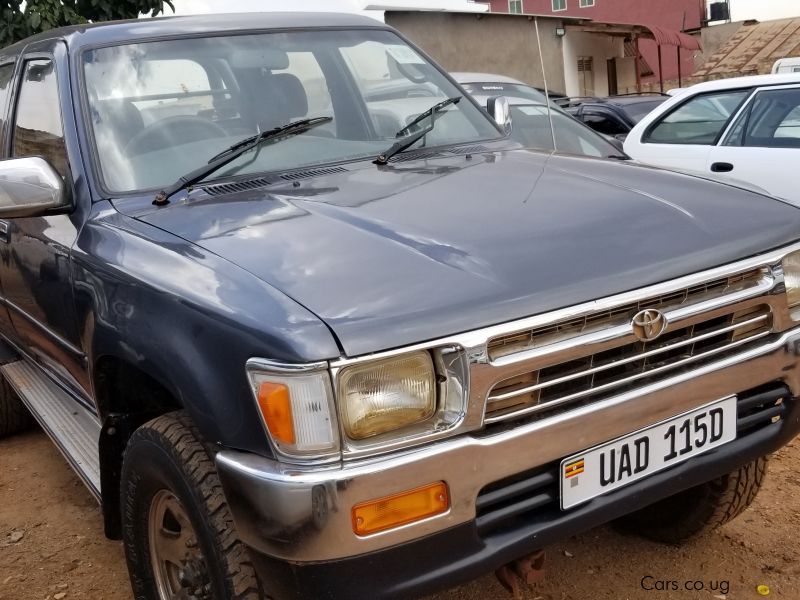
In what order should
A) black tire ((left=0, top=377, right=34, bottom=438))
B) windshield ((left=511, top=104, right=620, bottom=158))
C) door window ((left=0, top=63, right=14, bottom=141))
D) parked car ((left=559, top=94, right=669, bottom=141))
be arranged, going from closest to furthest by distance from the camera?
door window ((left=0, top=63, right=14, bottom=141)) < black tire ((left=0, top=377, right=34, bottom=438)) < windshield ((left=511, top=104, right=620, bottom=158)) < parked car ((left=559, top=94, right=669, bottom=141))

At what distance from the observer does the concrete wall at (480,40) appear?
20.4m

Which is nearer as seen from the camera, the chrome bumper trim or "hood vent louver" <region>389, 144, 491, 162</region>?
the chrome bumper trim

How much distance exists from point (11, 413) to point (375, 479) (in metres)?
3.48

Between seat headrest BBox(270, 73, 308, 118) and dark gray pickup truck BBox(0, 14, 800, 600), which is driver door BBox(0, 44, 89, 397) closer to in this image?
dark gray pickup truck BBox(0, 14, 800, 600)

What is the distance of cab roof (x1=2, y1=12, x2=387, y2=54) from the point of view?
10.2 ft

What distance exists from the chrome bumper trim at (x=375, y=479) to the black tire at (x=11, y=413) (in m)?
3.12

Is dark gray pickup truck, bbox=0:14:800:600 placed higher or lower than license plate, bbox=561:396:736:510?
higher

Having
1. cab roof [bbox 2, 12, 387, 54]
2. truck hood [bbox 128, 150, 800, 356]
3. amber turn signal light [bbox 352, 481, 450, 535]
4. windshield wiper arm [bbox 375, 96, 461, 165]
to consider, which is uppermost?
cab roof [bbox 2, 12, 387, 54]

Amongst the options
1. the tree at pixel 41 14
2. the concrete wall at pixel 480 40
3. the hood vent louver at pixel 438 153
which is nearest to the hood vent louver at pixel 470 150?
the hood vent louver at pixel 438 153

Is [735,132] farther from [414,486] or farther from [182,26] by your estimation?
[414,486]

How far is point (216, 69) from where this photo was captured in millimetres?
3109

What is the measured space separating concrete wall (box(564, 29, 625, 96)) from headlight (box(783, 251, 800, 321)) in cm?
2417

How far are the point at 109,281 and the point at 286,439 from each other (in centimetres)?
89

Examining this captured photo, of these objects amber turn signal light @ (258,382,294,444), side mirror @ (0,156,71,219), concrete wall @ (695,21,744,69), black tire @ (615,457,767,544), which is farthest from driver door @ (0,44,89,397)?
concrete wall @ (695,21,744,69)
